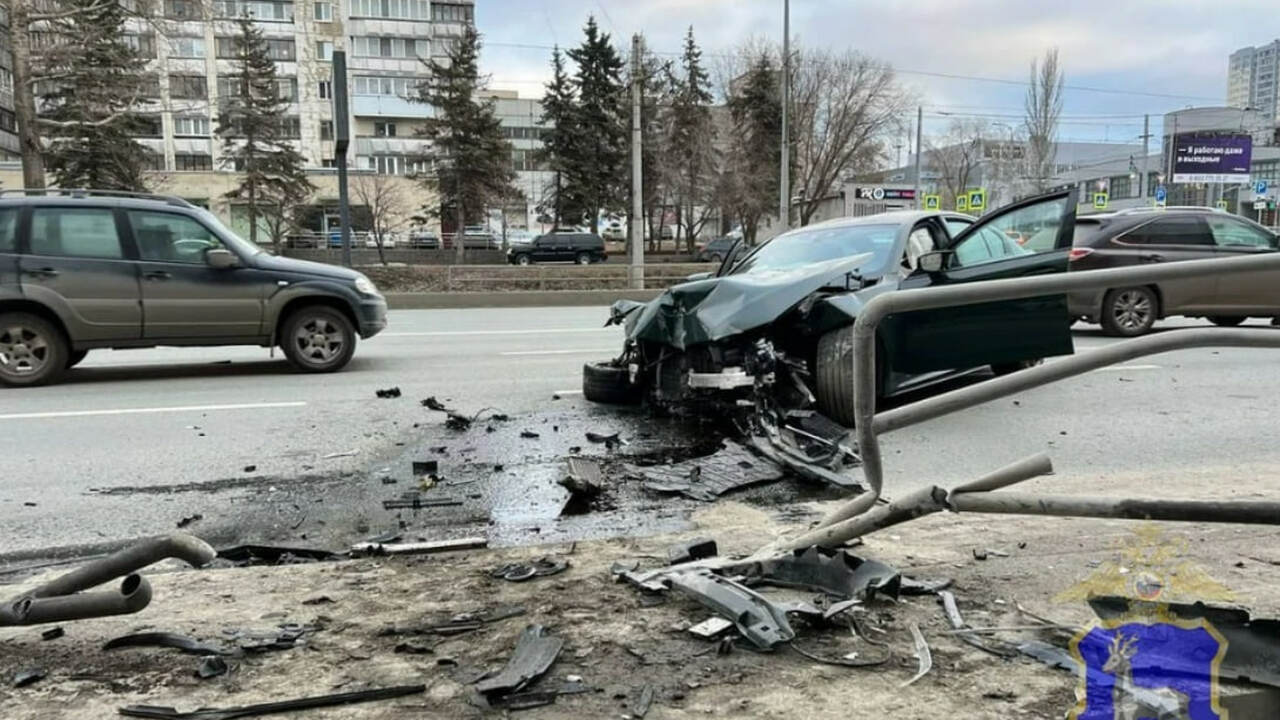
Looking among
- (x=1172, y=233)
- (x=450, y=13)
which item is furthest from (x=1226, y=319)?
(x=450, y=13)

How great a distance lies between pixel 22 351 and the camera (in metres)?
8.76

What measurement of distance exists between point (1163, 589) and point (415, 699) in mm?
2846

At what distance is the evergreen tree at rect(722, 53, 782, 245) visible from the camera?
47.2m

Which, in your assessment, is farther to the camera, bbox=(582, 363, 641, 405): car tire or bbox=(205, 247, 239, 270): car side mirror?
bbox=(205, 247, 239, 270): car side mirror

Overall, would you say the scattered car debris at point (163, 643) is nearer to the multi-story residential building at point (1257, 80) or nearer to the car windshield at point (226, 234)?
the car windshield at point (226, 234)

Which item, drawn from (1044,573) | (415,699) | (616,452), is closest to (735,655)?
(415,699)

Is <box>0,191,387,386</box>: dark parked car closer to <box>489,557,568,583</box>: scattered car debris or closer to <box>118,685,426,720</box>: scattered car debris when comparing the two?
<box>489,557,568,583</box>: scattered car debris

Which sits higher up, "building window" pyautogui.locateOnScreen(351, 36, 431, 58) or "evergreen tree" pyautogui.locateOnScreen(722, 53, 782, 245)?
"building window" pyautogui.locateOnScreen(351, 36, 431, 58)

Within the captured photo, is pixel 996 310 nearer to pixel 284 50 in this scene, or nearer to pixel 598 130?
pixel 598 130

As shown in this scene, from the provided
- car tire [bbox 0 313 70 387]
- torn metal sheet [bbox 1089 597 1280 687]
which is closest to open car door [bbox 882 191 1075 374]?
torn metal sheet [bbox 1089 597 1280 687]

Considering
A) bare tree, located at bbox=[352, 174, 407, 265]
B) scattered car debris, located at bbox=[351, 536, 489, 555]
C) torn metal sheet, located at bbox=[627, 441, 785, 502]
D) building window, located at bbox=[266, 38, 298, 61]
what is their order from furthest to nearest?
1. building window, located at bbox=[266, 38, 298, 61]
2. bare tree, located at bbox=[352, 174, 407, 265]
3. torn metal sheet, located at bbox=[627, 441, 785, 502]
4. scattered car debris, located at bbox=[351, 536, 489, 555]

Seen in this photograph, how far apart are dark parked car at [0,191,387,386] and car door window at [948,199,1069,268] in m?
6.56

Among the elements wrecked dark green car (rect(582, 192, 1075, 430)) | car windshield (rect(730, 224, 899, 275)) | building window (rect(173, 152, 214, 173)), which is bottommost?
wrecked dark green car (rect(582, 192, 1075, 430))

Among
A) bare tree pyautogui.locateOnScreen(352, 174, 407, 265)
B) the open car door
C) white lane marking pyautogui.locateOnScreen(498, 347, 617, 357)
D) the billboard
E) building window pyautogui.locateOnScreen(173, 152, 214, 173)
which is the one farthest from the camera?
building window pyautogui.locateOnScreen(173, 152, 214, 173)
